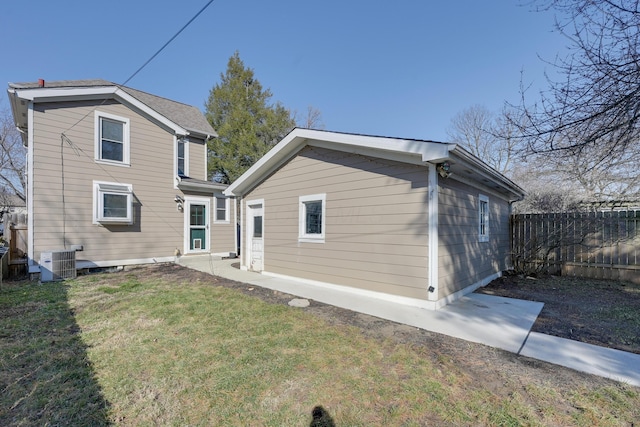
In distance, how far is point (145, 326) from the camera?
4156mm

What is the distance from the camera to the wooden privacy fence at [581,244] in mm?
7406

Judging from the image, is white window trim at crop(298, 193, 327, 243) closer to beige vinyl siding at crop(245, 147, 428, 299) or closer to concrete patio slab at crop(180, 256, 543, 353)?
beige vinyl siding at crop(245, 147, 428, 299)

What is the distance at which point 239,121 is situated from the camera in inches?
822

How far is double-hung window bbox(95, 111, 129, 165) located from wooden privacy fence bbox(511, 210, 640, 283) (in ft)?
42.9

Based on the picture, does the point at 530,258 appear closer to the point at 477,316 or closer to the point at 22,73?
the point at 477,316

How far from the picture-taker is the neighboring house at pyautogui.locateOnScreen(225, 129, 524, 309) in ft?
16.4

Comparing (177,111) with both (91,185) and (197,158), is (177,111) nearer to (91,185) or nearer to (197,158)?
(197,158)

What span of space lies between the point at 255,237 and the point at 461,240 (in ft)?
19.1

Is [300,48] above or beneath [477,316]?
above

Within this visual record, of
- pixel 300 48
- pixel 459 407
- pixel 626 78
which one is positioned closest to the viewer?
pixel 459 407

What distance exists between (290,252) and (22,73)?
1346cm

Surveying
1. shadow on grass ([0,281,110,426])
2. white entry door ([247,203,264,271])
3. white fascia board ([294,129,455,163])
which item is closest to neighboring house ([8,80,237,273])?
white entry door ([247,203,264,271])

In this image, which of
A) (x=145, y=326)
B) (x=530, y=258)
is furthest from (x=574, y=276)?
(x=145, y=326)

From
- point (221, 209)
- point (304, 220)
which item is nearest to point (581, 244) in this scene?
point (304, 220)
